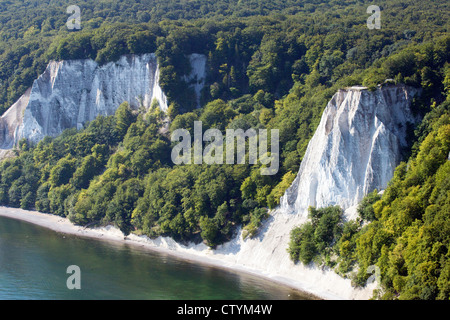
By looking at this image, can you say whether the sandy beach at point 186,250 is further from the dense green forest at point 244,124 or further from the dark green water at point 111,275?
the dark green water at point 111,275

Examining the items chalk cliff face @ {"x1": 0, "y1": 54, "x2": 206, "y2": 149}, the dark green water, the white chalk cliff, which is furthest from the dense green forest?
the dark green water

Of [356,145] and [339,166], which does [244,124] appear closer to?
[339,166]

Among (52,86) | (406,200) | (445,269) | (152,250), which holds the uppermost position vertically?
(52,86)

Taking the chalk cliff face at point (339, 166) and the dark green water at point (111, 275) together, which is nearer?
the dark green water at point (111, 275)

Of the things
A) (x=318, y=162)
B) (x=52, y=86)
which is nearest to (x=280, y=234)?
(x=318, y=162)

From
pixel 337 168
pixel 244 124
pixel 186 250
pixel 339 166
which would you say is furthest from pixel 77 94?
pixel 339 166

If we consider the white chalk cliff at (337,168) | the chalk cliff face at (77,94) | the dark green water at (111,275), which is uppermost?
the chalk cliff face at (77,94)

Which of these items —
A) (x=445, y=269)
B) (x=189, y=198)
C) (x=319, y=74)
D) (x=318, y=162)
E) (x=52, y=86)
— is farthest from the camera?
(x=52, y=86)

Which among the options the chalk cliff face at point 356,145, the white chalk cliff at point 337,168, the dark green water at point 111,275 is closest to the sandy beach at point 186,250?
the white chalk cliff at point 337,168
